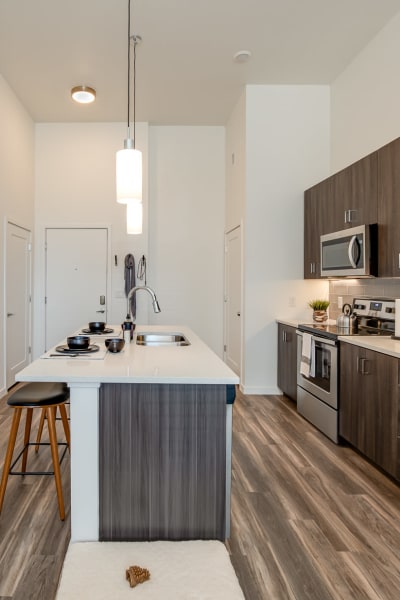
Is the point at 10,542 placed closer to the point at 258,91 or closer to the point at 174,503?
the point at 174,503

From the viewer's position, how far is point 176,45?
3.59 m

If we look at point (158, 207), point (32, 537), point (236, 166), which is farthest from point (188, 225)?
point (32, 537)

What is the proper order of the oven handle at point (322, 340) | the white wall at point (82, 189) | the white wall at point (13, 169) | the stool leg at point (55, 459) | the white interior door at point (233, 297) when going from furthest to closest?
the white wall at point (82, 189), the white interior door at point (233, 297), the white wall at point (13, 169), the oven handle at point (322, 340), the stool leg at point (55, 459)

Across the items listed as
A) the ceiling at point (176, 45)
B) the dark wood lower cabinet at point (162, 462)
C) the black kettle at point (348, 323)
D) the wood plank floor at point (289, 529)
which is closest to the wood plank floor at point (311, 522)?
the wood plank floor at point (289, 529)

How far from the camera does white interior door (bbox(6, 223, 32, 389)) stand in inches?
176

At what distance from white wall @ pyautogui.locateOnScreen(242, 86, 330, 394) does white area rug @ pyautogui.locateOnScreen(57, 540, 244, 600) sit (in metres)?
2.84

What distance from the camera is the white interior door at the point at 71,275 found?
17.4 feet

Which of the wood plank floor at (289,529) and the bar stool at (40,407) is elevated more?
the bar stool at (40,407)

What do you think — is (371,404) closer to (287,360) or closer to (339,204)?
(287,360)

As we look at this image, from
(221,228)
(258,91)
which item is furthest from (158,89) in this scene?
(221,228)

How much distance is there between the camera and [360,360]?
2.71m

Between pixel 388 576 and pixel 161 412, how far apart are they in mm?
1144

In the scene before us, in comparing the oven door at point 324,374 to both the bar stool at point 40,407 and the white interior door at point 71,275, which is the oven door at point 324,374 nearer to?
the bar stool at point 40,407

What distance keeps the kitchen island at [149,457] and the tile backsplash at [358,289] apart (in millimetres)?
2142
